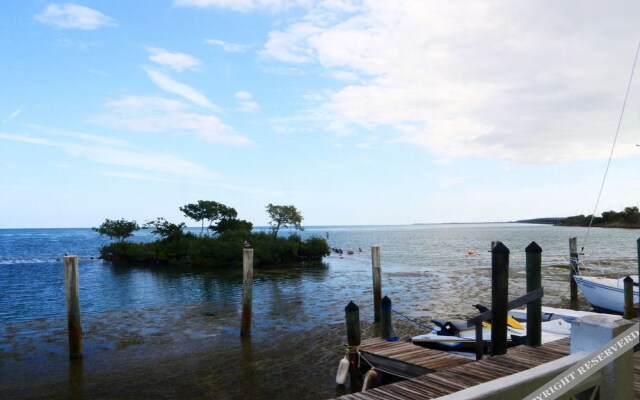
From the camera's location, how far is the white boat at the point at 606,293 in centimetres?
1909

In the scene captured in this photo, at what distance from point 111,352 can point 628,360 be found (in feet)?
51.9

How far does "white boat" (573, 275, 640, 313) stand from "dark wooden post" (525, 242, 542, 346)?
13213 millimetres

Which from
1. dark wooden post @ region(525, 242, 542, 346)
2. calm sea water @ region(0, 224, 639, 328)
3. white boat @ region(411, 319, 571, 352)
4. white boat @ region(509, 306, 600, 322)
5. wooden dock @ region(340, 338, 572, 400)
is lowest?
calm sea water @ region(0, 224, 639, 328)

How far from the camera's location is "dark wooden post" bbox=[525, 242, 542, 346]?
27.5 ft

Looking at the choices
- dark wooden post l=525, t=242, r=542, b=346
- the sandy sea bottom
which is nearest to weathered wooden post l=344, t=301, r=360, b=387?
the sandy sea bottom

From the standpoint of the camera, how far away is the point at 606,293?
19500 mm

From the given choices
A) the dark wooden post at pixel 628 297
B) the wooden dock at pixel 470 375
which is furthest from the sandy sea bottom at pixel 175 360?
the dark wooden post at pixel 628 297

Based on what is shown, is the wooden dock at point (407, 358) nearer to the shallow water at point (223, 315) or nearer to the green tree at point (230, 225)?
the shallow water at point (223, 315)

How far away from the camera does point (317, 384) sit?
11797 mm

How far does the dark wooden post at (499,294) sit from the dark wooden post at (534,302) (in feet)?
1.52

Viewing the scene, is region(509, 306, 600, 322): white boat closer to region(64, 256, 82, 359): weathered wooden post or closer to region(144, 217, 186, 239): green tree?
region(64, 256, 82, 359): weathered wooden post

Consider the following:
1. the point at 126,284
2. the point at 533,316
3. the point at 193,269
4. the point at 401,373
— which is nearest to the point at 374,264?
the point at 401,373

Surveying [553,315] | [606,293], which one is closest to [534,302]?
[553,315]

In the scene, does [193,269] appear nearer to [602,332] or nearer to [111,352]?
[111,352]
